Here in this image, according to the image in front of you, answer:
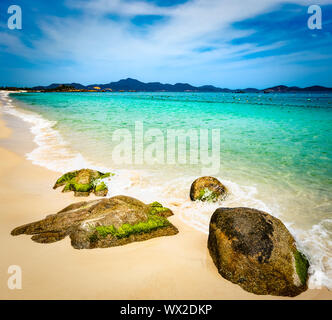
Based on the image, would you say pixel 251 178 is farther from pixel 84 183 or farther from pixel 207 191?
pixel 84 183

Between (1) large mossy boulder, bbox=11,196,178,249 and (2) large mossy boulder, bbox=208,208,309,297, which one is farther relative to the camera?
(1) large mossy boulder, bbox=11,196,178,249

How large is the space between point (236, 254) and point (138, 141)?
1094cm

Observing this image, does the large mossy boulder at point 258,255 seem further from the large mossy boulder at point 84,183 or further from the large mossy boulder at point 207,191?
the large mossy boulder at point 84,183

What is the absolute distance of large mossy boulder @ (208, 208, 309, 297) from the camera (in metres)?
3.29

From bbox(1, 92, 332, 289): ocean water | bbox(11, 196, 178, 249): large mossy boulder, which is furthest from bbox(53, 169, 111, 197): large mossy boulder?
bbox(11, 196, 178, 249): large mossy boulder

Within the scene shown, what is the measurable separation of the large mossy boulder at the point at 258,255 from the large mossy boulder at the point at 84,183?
13.4 feet

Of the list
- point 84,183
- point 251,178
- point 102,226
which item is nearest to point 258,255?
point 102,226

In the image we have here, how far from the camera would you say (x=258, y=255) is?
3.43 metres

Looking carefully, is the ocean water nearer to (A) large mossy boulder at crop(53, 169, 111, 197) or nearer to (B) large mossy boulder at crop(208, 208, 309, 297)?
(A) large mossy boulder at crop(53, 169, 111, 197)

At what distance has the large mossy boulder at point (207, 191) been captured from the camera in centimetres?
612

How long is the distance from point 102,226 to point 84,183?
2.86 meters

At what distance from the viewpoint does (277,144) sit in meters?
13.3

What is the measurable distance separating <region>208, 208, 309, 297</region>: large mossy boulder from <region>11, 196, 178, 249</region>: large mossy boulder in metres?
1.36
